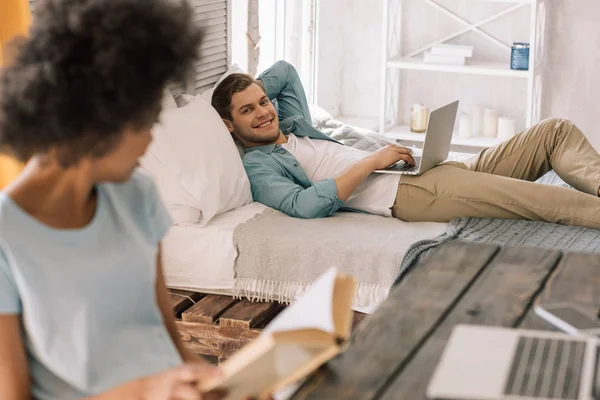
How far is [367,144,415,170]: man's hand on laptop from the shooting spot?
9.57ft

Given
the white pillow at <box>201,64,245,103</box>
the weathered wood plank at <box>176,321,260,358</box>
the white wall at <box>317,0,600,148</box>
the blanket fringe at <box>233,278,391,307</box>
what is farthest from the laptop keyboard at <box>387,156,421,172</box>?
the white wall at <box>317,0,600,148</box>

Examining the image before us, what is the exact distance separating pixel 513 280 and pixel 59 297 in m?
0.82

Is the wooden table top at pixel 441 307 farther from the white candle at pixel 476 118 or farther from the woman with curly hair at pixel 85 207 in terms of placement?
the white candle at pixel 476 118

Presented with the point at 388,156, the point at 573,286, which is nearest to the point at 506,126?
the point at 388,156

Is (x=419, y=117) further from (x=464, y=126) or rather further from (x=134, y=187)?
(x=134, y=187)

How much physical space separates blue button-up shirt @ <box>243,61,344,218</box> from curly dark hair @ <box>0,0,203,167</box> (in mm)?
1641

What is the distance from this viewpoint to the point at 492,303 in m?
1.52

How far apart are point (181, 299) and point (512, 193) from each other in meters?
1.07

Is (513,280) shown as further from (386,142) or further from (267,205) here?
(386,142)

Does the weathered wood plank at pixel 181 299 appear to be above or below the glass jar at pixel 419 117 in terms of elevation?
below

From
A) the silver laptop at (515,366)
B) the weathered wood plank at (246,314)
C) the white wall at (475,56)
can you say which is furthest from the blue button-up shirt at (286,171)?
the white wall at (475,56)

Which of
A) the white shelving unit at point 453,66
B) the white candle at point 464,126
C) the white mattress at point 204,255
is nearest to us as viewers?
the white mattress at point 204,255

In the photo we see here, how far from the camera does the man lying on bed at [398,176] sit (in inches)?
111

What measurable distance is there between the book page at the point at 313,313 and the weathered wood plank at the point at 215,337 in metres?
1.32
